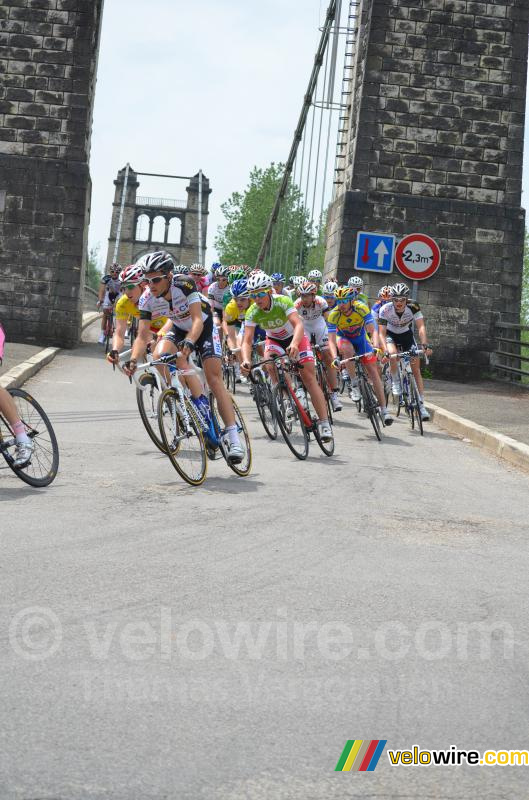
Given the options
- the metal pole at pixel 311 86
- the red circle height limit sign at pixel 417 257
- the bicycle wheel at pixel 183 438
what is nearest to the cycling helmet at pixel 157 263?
the bicycle wheel at pixel 183 438

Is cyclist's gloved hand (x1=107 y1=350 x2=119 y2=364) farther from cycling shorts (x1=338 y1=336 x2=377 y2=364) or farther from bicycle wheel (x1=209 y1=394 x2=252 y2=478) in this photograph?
cycling shorts (x1=338 y1=336 x2=377 y2=364)

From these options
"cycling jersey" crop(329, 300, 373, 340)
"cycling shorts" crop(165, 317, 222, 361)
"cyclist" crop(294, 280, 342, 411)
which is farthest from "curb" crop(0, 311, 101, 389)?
"cycling jersey" crop(329, 300, 373, 340)

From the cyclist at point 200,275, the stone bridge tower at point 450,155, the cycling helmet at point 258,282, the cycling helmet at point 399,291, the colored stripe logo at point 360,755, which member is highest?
the stone bridge tower at point 450,155

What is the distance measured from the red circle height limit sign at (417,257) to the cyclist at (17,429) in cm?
1614

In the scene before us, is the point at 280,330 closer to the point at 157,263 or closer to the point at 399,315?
the point at 157,263

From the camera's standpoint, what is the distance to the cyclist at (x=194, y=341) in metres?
8.70

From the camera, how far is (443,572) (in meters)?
5.87

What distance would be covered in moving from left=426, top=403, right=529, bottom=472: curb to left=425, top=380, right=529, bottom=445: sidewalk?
218 millimetres

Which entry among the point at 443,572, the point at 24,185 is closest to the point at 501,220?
the point at 24,185

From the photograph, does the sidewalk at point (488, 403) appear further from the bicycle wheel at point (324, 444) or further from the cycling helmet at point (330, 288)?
the bicycle wheel at point (324, 444)

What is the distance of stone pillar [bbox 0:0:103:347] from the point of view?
23.8 metres

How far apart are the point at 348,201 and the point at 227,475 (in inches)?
616

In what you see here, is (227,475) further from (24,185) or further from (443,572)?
(24,185)

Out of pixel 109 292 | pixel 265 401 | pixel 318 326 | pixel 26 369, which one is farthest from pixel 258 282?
pixel 109 292
